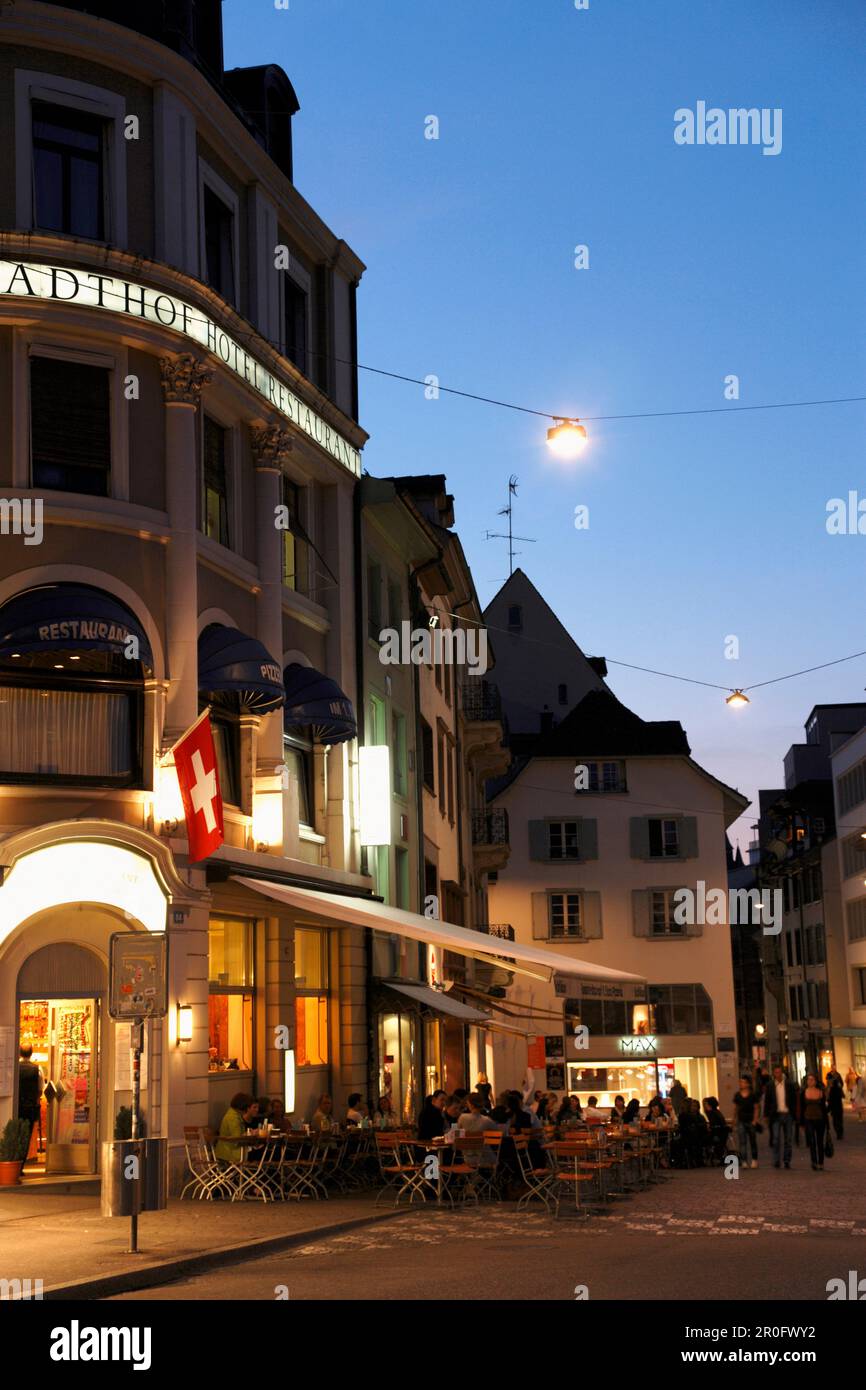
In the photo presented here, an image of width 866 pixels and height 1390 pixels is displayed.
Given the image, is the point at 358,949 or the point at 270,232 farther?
the point at 358,949

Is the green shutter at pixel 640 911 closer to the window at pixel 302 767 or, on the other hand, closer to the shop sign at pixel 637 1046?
the shop sign at pixel 637 1046

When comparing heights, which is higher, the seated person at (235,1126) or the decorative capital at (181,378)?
the decorative capital at (181,378)

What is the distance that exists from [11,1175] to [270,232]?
48.2 feet

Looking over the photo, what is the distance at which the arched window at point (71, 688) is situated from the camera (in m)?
21.4

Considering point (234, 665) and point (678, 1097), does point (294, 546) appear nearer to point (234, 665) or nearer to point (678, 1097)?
point (234, 665)

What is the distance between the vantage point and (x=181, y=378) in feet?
77.6

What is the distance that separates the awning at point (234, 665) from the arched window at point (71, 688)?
3.37ft

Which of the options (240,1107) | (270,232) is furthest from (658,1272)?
(270,232)

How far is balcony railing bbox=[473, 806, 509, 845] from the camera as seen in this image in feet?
168

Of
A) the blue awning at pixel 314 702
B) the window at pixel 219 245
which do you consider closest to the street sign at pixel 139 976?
the blue awning at pixel 314 702

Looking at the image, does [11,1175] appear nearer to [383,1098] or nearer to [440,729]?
[383,1098]

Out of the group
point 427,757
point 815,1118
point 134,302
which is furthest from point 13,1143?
point 427,757

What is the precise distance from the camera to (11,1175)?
21.0 m

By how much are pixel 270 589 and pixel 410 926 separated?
5699 millimetres
